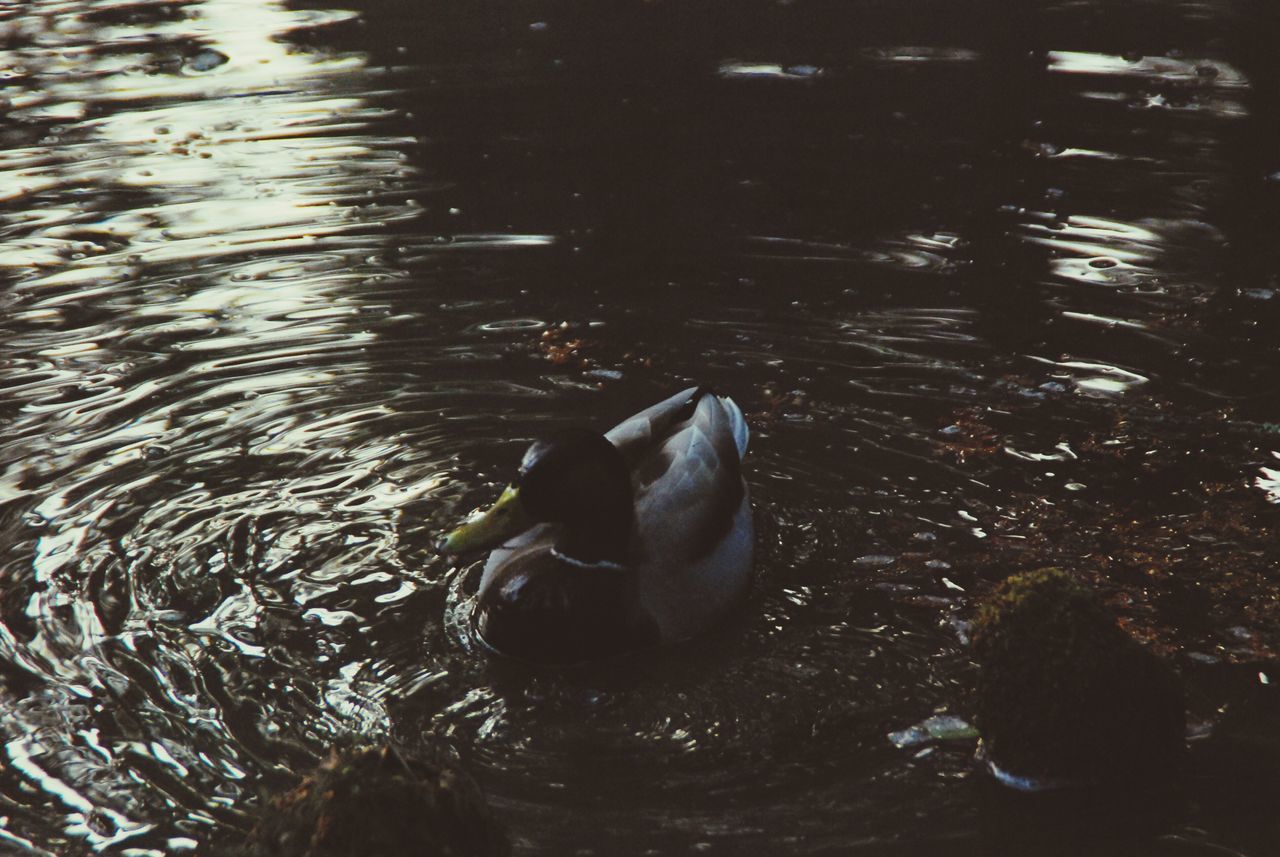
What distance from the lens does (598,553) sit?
466cm

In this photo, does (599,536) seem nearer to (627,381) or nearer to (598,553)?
(598,553)

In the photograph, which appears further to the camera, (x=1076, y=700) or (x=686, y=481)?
(x=686, y=481)

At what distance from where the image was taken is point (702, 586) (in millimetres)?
4664

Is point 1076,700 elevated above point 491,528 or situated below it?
below

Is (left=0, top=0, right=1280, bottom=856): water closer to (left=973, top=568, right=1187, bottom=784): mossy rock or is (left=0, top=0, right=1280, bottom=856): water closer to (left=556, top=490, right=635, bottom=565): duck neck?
(left=973, top=568, right=1187, bottom=784): mossy rock

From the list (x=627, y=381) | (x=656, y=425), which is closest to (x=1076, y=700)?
(x=656, y=425)

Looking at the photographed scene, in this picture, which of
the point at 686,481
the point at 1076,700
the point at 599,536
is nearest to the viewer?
the point at 1076,700

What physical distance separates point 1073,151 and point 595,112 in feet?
9.78

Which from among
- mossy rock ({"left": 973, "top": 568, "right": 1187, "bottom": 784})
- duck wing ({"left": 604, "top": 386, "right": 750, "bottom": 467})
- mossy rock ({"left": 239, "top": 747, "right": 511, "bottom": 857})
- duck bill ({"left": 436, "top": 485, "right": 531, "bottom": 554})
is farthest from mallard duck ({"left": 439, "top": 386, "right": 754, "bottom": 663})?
mossy rock ({"left": 239, "top": 747, "right": 511, "bottom": 857})

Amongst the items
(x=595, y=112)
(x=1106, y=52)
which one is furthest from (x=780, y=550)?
(x=1106, y=52)

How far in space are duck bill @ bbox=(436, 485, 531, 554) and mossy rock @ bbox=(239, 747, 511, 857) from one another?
4.26 feet

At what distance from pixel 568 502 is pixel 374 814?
5.36 feet

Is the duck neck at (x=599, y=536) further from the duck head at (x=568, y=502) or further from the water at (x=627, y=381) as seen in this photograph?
the water at (x=627, y=381)

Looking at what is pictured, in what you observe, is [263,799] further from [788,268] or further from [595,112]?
[595,112]
